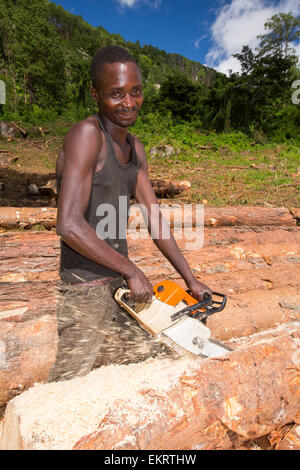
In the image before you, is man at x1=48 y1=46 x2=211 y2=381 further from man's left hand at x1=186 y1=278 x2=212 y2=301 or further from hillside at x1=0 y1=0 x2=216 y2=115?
hillside at x1=0 y1=0 x2=216 y2=115

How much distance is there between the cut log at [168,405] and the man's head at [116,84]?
50.3 inches

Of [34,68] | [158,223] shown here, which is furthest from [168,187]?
[34,68]

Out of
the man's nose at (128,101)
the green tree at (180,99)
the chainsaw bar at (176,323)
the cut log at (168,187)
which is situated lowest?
the chainsaw bar at (176,323)

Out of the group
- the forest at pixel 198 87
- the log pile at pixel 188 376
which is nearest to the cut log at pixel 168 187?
the log pile at pixel 188 376

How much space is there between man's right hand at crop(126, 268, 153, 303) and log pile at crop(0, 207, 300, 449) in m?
0.43

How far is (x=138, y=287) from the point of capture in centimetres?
144

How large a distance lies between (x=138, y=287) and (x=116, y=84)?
93cm

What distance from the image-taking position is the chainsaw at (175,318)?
1539 millimetres

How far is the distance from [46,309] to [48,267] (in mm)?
933

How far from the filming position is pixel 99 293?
1595 millimetres

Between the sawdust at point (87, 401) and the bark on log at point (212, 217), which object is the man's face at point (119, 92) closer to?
the sawdust at point (87, 401)

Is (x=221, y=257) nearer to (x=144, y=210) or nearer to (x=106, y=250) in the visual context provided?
(x=144, y=210)

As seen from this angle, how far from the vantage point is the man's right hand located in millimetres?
1430

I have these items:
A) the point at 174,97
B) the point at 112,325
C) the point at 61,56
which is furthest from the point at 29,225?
the point at 61,56
